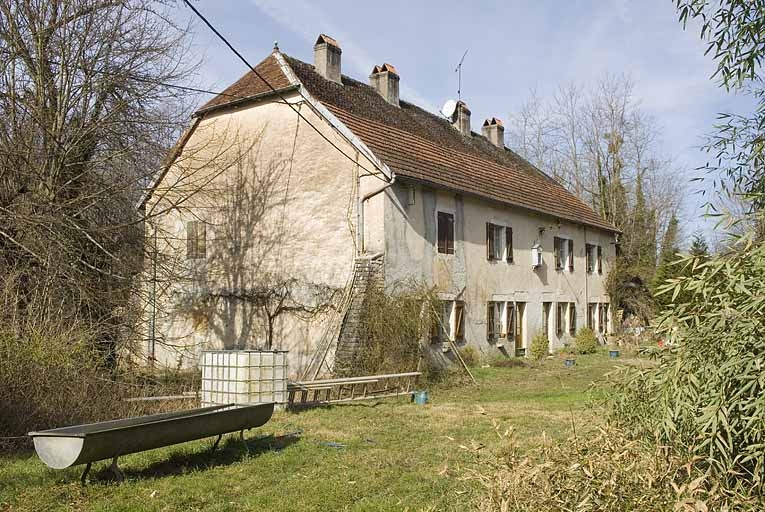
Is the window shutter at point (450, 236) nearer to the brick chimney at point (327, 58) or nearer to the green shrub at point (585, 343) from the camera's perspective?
the brick chimney at point (327, 58)

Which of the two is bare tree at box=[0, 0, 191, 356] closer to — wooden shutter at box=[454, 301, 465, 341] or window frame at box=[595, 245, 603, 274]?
wooden shutter at box=[454, 301, 465, 341]

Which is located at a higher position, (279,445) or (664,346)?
(664,346)

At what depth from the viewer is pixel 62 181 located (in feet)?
41.0

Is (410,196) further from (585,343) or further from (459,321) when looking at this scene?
(585,343)

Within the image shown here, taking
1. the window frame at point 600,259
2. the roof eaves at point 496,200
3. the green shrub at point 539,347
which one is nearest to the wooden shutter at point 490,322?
the green shrub at point 539,347

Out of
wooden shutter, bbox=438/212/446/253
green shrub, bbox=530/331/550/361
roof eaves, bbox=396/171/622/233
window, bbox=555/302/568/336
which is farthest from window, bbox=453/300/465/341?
window, bbox=555/302/568/336

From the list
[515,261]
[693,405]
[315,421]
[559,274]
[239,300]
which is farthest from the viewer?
[559,274]

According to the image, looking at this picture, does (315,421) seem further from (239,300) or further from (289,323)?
(239,300)

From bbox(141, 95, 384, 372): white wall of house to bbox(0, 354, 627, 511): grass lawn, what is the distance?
246 inches

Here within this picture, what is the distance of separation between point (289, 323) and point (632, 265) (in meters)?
22.4

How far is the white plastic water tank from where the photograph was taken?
10898mm

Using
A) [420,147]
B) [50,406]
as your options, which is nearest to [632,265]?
[420,147]

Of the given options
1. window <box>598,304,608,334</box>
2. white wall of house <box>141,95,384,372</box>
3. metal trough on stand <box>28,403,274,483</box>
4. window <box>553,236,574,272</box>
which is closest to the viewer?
metal trough on stand <box>28,403,274,483</box>

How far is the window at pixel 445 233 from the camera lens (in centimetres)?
1906
